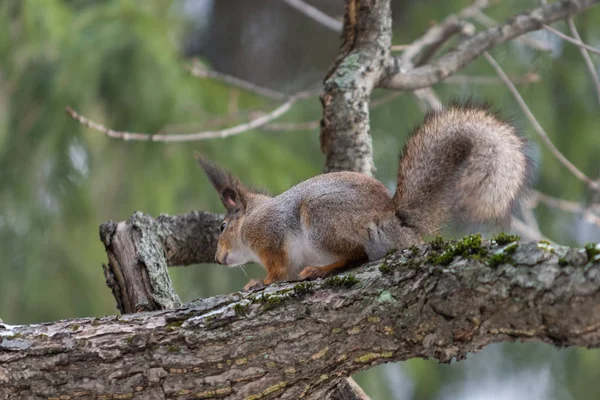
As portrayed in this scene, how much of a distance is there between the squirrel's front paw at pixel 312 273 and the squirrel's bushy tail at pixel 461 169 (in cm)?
25

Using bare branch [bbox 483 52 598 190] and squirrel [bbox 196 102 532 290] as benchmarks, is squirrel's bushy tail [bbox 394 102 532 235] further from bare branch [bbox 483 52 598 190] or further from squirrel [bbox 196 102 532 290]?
bare branch [bbox 483 52 598 190]

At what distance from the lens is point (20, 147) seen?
3934mm

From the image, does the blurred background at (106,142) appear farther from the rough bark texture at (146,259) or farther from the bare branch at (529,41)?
A: the rough bark texture at (146,259)

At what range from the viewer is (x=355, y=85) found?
2.46 meters

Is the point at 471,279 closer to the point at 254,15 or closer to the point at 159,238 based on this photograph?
the point at 159,238

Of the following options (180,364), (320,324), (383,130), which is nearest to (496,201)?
(320,324)

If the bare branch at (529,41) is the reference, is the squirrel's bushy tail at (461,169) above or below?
below

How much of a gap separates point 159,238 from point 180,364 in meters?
0.79

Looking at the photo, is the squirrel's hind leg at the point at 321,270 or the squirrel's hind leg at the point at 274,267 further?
the squirrel's hind leg at the point at 274,267

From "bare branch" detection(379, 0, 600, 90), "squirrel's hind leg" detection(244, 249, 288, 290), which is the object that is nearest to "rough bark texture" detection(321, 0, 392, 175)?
"bare branch" detection(379, 0, 600, 90)

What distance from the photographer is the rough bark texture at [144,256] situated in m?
2.04

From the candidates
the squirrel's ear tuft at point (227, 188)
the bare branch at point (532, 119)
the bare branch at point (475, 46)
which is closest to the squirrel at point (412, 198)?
the squirrel's ear tuft at point (227, 188)

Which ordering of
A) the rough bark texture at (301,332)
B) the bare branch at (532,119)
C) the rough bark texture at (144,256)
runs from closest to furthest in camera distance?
the rough bark texture at (301,332)
the rough bark texture at (144,256)
the bare branch at (532,119)

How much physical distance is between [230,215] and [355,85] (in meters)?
0.58
